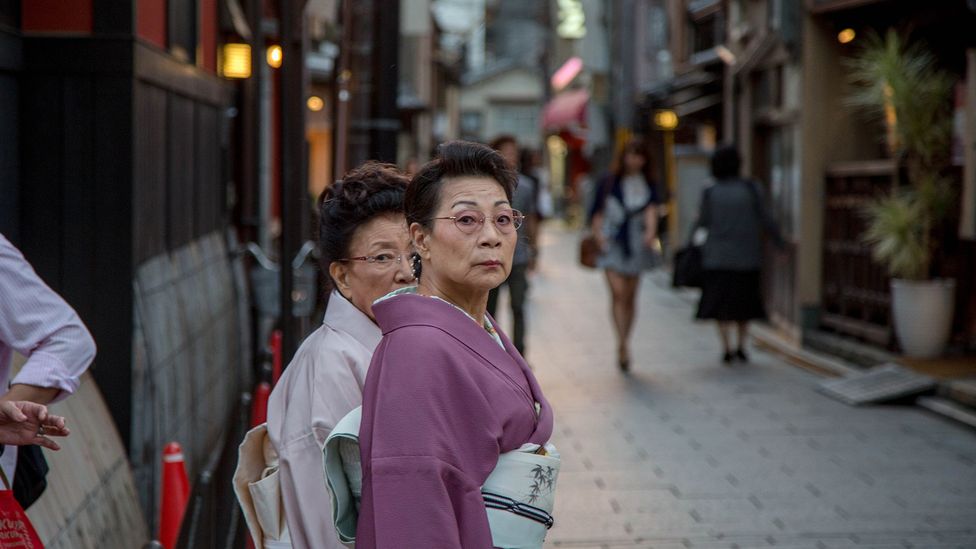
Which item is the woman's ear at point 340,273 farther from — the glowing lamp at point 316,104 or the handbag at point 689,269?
the glowing lamp at point 316,104

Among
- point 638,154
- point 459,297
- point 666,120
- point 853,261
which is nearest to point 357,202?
point 459,297

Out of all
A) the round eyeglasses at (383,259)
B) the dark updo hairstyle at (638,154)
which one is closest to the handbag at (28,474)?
the round eyeglasses at (383,259)

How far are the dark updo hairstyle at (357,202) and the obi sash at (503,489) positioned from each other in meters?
0.75

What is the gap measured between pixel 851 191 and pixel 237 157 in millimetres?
6113

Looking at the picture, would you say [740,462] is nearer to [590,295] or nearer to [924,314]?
[924,314]

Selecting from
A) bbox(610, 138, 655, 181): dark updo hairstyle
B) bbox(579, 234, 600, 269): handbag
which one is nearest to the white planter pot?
bbox(610, 138, 655, 181): dark updo hairstyle

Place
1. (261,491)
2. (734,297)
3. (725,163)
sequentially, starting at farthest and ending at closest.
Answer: (725,163)
(734,297)
(261,491)

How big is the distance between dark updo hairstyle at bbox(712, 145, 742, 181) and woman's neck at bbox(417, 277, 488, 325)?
10270mm

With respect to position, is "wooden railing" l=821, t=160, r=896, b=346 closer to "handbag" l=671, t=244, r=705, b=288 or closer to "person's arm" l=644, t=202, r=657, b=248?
"handbag" l=671, t=244, r=705, b=288

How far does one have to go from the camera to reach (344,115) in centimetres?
1325

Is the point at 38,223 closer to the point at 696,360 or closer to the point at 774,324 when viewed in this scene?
the point at 696,360

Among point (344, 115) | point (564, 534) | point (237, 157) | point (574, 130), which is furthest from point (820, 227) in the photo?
point (574, 130)

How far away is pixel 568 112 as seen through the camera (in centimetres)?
4547

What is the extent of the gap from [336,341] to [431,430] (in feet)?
2.57
